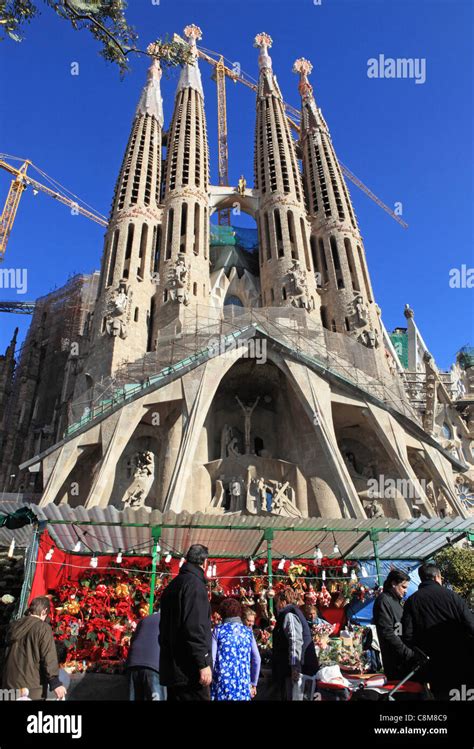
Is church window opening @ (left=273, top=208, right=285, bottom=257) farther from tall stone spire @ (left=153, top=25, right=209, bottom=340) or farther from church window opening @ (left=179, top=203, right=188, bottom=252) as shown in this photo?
church window opening @ (left=179, top=203, right=188, bottom=252)

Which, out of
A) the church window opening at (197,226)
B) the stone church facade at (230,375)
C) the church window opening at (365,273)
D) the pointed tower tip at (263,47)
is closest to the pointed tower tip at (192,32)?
the pointed tower tip at (263,47)

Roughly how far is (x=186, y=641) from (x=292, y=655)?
1.56 meters

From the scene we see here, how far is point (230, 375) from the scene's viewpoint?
24969 mm

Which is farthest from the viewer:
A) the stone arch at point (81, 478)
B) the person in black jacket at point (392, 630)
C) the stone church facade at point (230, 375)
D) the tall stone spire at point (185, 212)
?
the tall stone spire at point (185, 212)

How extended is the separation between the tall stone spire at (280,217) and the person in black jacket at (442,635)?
25.2 metres

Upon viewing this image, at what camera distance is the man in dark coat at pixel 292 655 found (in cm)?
454

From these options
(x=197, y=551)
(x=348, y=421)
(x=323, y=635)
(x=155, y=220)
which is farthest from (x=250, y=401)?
(x=197, y=551)

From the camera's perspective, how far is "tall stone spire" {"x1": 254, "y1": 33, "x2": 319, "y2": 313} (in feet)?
98.0

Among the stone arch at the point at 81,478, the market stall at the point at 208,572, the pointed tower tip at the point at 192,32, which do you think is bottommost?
the market stall at the point at 208,572

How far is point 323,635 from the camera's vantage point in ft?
24.4

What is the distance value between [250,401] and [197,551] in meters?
22.1

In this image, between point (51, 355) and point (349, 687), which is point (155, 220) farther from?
point (349, 687)

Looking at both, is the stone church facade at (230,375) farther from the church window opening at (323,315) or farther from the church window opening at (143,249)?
the church window opening at (323,315)

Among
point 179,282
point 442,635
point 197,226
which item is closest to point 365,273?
point 197,226
